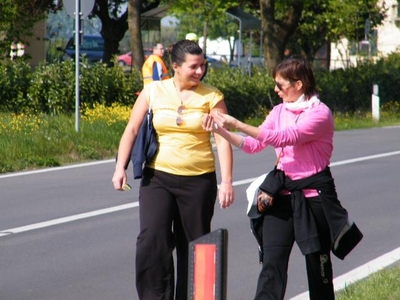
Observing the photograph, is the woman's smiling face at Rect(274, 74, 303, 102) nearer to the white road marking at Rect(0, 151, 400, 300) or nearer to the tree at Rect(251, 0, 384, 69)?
the white road marking at Rect(0, 151, 400, 300)

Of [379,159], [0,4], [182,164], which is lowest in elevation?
[379,159]

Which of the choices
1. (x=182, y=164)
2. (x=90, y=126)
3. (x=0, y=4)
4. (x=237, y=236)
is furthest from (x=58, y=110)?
(x=182, y=164)

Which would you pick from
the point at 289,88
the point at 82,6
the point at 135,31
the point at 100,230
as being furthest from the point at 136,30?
the point at 289,88

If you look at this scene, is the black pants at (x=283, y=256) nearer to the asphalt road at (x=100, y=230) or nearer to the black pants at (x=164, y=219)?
the black pants at (x=164, y=219)

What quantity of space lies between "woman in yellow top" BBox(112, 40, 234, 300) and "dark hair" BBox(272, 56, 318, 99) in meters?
0.53

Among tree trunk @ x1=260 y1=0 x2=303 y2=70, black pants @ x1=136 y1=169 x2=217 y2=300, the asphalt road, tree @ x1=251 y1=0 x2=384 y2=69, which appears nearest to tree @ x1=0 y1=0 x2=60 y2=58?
tree trunk @ x1=260 y1=0 x2=303 y2=70

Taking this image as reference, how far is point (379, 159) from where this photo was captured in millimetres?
17719

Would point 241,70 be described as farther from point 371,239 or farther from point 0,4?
point 371,239

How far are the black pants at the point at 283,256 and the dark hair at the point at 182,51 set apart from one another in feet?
3.50

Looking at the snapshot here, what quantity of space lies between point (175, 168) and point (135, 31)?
1928cm

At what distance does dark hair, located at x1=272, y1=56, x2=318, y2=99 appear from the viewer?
5965 millimetres

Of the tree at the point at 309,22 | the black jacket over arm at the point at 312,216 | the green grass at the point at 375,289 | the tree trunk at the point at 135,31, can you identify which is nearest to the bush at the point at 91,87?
the tree trunk at the point at 135,31

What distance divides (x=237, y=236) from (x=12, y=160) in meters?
6.50

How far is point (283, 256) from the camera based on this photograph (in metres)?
5.95
